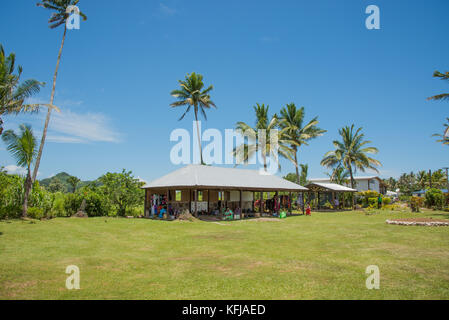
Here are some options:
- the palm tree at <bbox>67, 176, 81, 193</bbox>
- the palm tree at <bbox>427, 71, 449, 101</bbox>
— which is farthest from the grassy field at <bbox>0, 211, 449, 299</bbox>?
the palm tree at <bbox>67, 176, 81, 193</bbox>

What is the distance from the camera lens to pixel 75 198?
20.7 m

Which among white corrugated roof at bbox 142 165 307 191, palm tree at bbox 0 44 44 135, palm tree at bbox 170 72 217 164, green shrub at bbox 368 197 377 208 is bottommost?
green shrub at bbox 368 197 377 208

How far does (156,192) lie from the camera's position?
23594mm

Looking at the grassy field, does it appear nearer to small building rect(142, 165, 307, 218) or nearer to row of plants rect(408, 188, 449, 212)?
small building rect(142, 165, 307, 218)

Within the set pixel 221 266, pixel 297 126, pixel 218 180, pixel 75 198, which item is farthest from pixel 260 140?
pixel 221 266

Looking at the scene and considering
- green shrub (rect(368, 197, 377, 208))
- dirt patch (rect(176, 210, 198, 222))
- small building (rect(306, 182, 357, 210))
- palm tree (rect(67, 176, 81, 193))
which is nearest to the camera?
dirt patch (rect(176, 210, 198, 222))

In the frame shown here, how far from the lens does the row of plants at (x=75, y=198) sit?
17.4m

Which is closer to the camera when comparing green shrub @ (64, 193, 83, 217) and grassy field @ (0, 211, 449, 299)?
grassy field @ (0, 211, 449, 299)

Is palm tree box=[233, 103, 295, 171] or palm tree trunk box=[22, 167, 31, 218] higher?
palm tree box=[233, 103, 295, 171]

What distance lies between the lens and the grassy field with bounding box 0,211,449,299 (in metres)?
5.31

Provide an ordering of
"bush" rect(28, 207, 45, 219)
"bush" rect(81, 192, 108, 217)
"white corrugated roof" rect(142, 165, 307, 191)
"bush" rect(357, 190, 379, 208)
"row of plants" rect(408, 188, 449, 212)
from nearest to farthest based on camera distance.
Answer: "bush" rect(28, 207, 45, 219) → "white corrugated roof" rect(142, 165, 307, 191) → "bush" rect(81, 192, 108, 217) → "row of plants" rect(408, 188, 449, 212) → "bush" rect(357, 190, 379, 208)

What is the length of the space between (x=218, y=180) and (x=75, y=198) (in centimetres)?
1051
